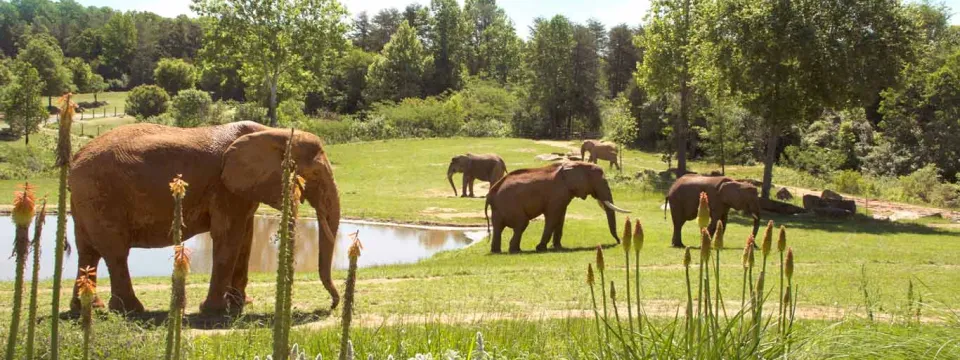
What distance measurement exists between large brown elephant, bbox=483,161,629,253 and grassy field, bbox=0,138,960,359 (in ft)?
2.28

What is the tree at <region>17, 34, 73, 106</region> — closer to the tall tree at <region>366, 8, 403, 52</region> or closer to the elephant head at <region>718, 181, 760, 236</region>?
the tall tree at <region>366, 8, 403, 52</region>

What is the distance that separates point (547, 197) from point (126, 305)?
39.2ft

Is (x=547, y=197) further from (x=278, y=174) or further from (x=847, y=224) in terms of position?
(x=847, y=224)

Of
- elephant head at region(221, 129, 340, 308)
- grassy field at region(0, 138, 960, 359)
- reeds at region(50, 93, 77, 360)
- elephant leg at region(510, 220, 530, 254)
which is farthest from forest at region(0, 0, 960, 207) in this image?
reeds at region(50, 93, 77, 360)

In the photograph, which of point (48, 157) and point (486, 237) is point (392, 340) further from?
point (48, 157)

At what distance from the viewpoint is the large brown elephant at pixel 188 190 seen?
11297mm

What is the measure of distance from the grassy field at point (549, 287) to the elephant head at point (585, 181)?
104 centimetres

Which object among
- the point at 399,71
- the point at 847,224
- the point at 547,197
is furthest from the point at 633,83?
the point at 547,197

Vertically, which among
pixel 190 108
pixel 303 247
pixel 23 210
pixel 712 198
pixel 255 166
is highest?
pixel 190 108

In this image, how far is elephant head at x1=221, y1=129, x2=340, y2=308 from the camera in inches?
452

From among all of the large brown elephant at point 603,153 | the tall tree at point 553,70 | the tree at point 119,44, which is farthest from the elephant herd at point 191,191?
the tree at point 119,44

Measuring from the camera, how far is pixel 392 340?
761 cm

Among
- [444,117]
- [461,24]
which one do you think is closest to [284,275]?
[444,117]

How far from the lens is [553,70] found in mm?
74062
